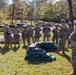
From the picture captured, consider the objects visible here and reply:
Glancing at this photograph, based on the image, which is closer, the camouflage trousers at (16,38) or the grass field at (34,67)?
the grass field at (34,67)

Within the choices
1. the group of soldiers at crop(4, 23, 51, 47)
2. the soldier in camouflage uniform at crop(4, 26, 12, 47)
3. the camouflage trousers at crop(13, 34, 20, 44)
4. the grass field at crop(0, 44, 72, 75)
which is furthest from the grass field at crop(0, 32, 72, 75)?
the camouflage trousers at crop(13, 34, 20, 44)

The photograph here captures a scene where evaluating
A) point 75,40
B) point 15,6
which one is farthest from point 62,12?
point 75,40

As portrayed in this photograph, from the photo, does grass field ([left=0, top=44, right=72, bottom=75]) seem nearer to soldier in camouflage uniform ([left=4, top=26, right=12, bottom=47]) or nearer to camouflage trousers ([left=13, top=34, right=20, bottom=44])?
soldier in camouflage uniform ([left=4, top=26, right=12, bottom=47])

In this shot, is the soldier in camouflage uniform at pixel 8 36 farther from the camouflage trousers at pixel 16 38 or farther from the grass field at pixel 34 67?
the grass field at pixel 34 67

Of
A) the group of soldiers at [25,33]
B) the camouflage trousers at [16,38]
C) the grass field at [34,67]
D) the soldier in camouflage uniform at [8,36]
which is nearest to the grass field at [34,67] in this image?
the grass field at [34,67]

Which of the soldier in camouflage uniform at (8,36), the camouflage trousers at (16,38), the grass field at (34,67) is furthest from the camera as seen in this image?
the camouflage trousers at (16,38)

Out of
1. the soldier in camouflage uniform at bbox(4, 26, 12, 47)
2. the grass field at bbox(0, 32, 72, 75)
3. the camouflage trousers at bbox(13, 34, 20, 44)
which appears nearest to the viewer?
the grass field at bbox(0, 32, 72, 75)

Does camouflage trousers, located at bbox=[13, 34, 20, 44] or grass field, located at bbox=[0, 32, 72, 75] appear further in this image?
camouflage trousers, located at bbox=[13, 34, 20, 44]

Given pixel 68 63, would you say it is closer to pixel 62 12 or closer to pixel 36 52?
pixel 36 52

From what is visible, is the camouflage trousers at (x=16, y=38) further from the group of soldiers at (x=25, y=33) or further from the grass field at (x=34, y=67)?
the grass field at (x=34, y=67)

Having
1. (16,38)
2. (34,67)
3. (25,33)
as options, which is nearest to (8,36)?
(16,38)

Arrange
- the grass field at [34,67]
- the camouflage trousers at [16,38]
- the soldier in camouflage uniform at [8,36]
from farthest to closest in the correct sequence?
the camouflage trousers at [16,38], the soldier in camouflage uniform at [8,36], the grass field at [34,67]

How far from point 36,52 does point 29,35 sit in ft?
21.7

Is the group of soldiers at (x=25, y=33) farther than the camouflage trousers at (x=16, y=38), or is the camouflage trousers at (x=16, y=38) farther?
the camouflage trousers at (x=16, y=38)
